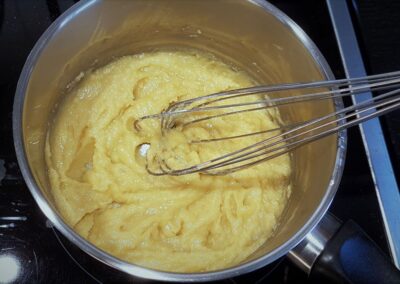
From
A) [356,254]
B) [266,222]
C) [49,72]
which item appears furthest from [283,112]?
[49,72]

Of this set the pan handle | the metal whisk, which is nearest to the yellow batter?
the metal whisk

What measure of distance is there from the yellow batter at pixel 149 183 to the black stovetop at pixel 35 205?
0.10 metres

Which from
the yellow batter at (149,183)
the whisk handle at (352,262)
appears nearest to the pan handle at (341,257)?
the whisk handle at (352,262)

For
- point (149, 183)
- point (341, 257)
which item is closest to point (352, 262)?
point (341, 257)

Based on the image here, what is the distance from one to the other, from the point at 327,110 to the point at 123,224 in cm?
49

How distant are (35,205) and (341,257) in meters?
0.67

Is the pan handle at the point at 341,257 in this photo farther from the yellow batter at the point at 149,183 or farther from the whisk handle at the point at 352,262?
the yellow batter at the point at 149,183

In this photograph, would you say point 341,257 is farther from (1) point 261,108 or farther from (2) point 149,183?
(2) point 149,183

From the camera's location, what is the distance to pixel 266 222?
1.04 metres

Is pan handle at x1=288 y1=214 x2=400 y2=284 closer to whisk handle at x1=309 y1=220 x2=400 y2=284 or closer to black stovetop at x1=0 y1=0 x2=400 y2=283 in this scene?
whisk handle at x1=309 y1=220 x2=400 y2=284

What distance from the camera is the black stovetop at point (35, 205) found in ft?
3.31

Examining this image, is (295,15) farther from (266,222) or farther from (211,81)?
(266,222)

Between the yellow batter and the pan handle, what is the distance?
15 centimetres

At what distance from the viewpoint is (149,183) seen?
105 centimetres
